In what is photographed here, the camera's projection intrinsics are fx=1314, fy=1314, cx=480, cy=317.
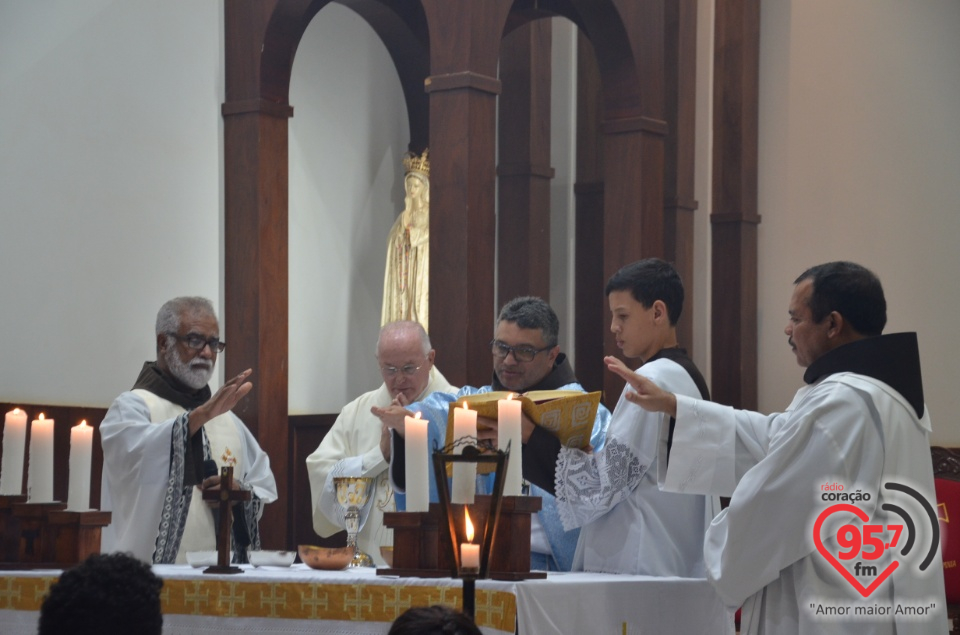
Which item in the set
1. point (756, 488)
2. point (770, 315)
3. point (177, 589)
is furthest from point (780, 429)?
point (770, 315)

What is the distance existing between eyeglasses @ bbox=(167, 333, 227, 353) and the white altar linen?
1.30 m

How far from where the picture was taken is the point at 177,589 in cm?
399

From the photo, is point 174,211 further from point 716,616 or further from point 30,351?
point 716,616

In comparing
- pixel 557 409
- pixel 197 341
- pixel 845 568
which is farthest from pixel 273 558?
pixel 845 568

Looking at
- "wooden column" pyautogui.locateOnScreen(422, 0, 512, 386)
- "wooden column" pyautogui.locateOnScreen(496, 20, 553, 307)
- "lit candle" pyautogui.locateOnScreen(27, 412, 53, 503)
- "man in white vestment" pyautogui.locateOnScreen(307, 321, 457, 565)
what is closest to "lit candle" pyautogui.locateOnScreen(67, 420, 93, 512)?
"lit candle" pyautogui.locateOnScreen(27, 412, 53, 503)

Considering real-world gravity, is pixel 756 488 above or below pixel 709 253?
below

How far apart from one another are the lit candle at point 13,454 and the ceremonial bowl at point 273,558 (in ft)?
3.22

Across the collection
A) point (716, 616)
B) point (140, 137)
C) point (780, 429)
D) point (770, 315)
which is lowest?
point (716, 616)

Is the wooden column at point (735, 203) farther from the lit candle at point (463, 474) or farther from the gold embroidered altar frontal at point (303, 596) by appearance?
the lit candle at point (463, 474)

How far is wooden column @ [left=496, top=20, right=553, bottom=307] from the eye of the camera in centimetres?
938

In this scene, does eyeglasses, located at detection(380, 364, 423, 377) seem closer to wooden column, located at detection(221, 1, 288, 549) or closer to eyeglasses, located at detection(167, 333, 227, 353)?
eyeglasses, located at detection(167, 333, 227, 353)

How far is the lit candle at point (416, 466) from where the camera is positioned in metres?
3.81

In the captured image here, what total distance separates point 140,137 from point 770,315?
5182mm

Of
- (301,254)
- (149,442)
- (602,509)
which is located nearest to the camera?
(602,509)
